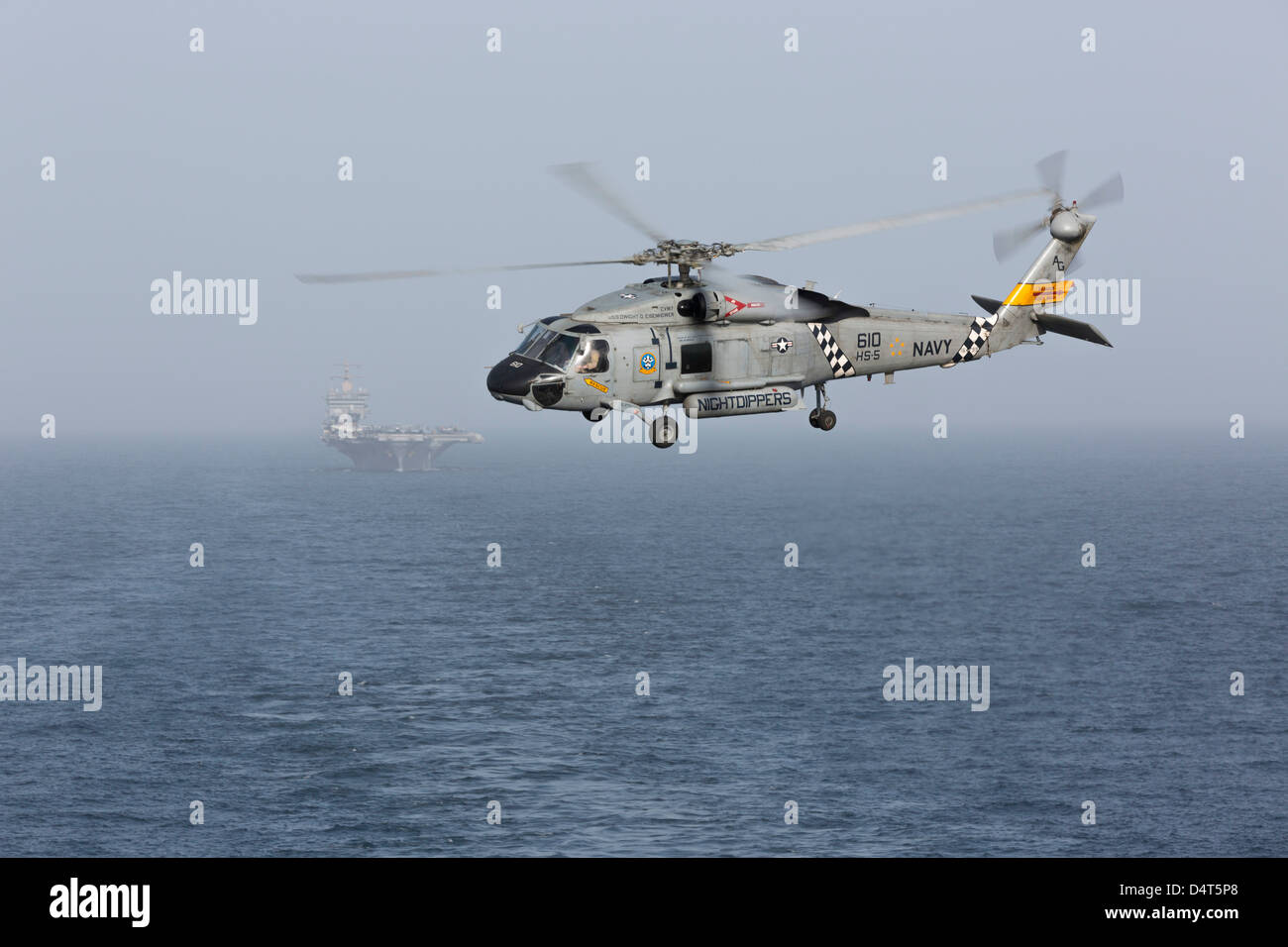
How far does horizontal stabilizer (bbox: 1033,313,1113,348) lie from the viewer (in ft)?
109

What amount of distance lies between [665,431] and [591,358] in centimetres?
248

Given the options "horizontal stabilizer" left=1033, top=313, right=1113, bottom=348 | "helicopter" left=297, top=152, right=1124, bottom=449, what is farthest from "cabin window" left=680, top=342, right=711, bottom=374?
"horizontal stabilizer" left=1033, top=313, right=1113, bottom=348

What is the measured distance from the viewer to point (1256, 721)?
621 ft

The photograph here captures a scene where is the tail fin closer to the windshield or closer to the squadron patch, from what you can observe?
the squadron patch

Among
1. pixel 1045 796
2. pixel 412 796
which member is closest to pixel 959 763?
pixel 1045 796

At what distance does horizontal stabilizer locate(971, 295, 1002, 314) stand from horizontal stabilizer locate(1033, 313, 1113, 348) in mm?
1275

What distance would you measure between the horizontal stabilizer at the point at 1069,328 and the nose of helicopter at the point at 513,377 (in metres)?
14.0

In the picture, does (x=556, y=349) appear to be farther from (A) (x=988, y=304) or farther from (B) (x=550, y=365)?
(A) (x=988, y=304)

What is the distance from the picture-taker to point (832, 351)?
32.6 meters

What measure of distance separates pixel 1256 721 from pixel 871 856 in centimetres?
7192
